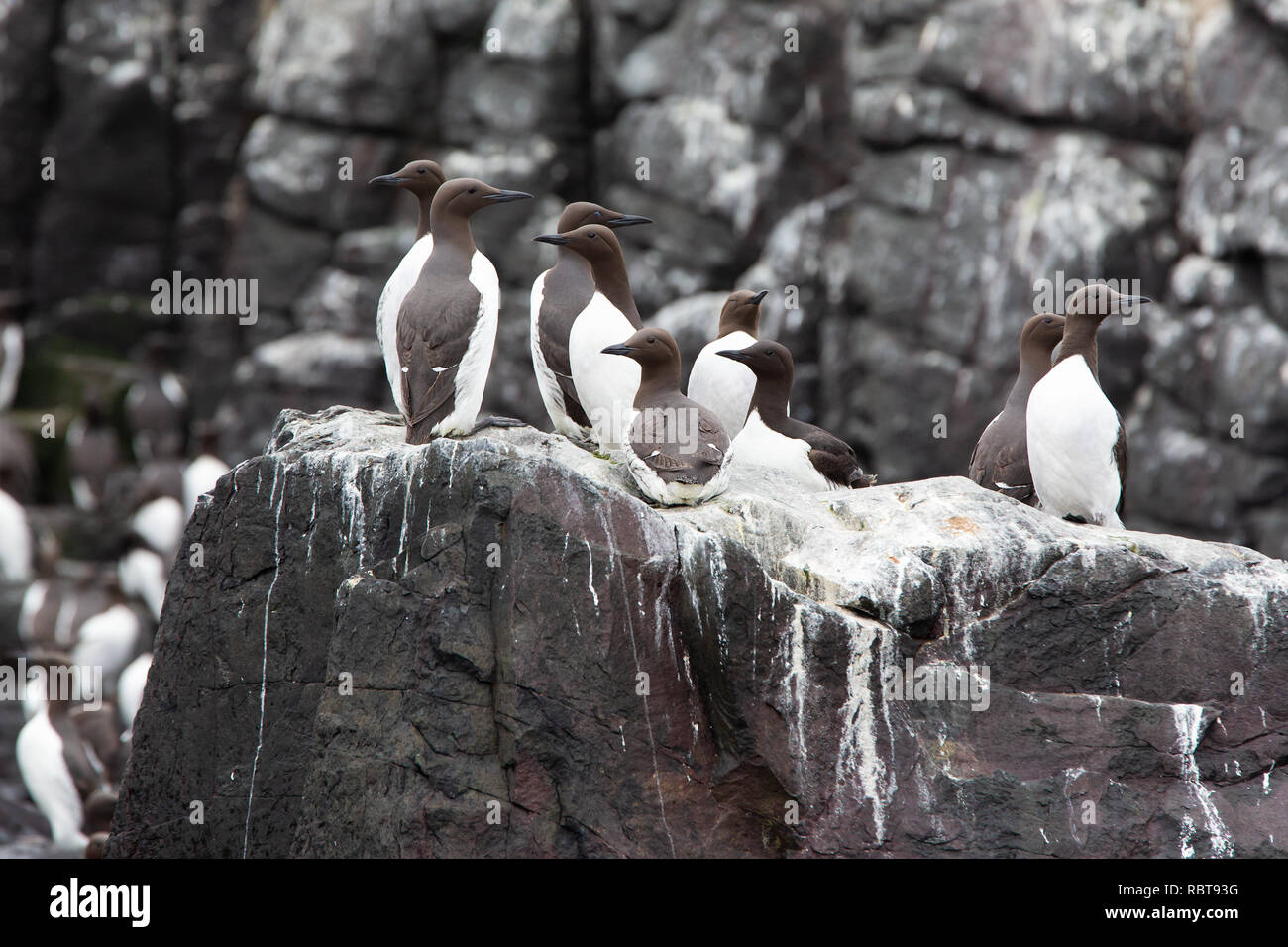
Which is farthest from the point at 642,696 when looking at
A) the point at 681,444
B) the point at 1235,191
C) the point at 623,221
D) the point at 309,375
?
the point at 309,375

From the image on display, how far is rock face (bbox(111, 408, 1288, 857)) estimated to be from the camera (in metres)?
5.95

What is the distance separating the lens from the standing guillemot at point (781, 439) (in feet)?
26.5

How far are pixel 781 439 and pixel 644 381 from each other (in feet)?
4.19

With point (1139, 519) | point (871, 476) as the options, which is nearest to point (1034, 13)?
point (1139, 519)

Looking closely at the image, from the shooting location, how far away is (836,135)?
683 inches

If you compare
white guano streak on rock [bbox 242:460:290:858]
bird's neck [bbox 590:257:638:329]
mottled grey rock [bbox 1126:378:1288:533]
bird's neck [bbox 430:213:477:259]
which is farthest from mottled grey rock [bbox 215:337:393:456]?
white guano streak on rock [bbox 242:460:290:858]

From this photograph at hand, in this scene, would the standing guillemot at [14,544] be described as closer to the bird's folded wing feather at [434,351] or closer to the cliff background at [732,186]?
the cliff background at [732,186]

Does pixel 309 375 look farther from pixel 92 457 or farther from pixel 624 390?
pixel 624 390

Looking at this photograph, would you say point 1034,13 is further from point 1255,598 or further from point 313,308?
point 1255,598

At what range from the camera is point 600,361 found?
7688mm

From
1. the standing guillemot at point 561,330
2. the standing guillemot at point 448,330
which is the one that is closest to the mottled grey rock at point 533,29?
the standing guillemot at point 561,330

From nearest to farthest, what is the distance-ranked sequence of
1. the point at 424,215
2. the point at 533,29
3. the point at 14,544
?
the point at 424,215 → the point at 14,544 → the point at 533,29

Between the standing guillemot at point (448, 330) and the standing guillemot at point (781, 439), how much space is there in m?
1.52
